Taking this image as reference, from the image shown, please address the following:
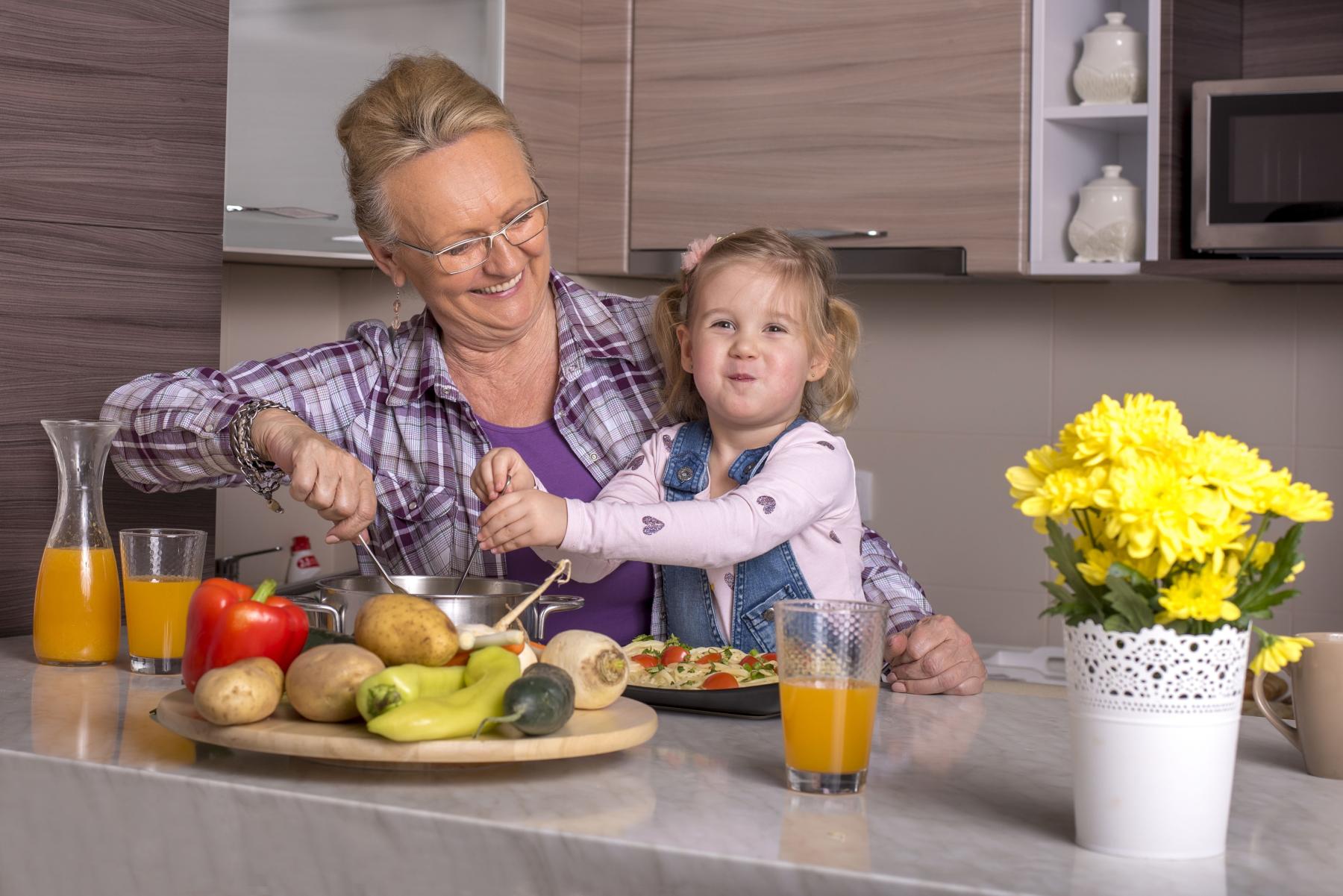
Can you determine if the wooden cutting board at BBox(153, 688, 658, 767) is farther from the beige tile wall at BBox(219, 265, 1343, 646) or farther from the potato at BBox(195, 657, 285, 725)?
the beige tile wall at BBox(219, 265, 1343, 646)

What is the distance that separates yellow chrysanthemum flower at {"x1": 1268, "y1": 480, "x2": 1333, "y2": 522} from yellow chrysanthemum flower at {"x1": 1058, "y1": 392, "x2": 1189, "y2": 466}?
0.06 metres

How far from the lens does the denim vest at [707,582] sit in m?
1.51

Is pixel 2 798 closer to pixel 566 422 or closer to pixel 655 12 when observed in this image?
pixel 566 422

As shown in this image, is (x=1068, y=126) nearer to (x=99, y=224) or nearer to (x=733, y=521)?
(x=733, y=521)

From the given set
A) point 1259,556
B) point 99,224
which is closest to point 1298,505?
point 1259,556

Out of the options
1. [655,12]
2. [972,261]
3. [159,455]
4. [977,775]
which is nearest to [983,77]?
[972,261]

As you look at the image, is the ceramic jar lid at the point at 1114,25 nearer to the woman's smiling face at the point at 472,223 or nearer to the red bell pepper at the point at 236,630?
the woman's smiling face at the point at 472,223

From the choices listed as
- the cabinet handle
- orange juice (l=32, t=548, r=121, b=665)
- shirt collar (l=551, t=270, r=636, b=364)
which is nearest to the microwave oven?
the cabinet handle

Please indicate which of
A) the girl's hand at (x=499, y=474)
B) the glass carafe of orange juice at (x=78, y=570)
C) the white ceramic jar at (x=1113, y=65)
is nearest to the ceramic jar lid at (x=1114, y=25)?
the white ceramic jar at (x=1113, y=65)

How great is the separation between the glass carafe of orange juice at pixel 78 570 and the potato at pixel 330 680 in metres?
0.51

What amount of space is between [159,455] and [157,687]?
42cm

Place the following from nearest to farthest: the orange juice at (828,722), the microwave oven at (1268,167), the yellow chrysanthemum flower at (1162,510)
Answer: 1. the yellow chrysanthemum flower at (1162,510)
2. the orange juice at (828,722)
3. the microwave oven at (1268,167)

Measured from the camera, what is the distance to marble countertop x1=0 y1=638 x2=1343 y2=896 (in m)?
0.82

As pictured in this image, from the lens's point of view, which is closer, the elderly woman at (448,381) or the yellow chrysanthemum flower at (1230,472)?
the yellow chrysanthemum flower at (1230,472)
